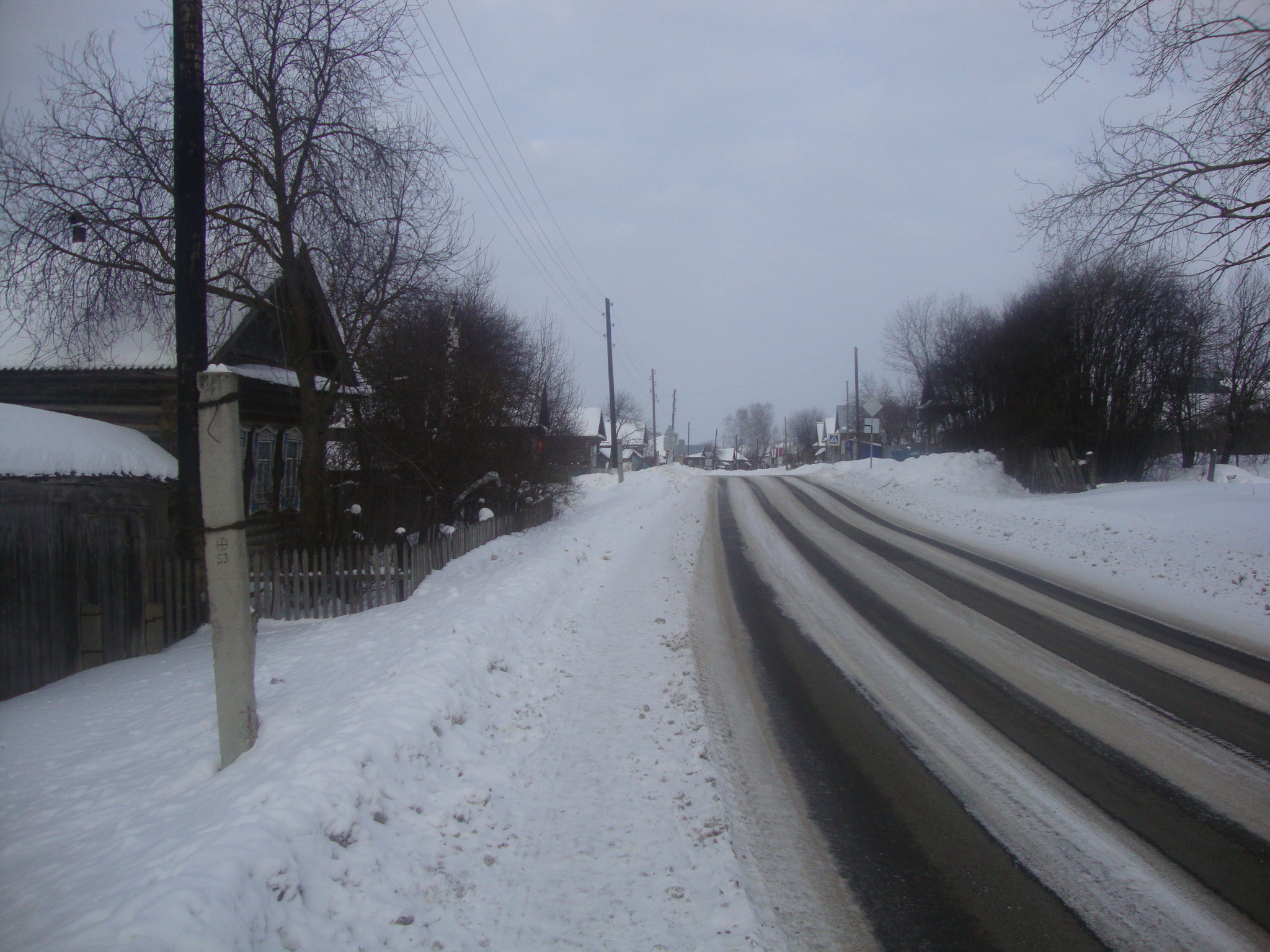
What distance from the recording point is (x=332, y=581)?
9.80 meters

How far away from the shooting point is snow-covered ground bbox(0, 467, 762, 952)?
3.05 m

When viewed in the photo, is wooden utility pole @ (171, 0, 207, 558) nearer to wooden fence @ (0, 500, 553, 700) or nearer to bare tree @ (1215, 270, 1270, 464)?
wooden fence @ (0, 500, 553, 700)

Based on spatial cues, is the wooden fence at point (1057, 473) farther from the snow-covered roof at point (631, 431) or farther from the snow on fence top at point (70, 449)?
the snow-covered roof at point (631, 431)

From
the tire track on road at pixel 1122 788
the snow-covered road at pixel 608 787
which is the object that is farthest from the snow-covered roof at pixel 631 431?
the tire track on road at pixel 1122 788

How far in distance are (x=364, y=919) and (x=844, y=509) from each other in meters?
18.8

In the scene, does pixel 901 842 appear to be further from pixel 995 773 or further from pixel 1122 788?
pixel 1122 788

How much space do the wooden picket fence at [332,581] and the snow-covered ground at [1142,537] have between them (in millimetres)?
10166

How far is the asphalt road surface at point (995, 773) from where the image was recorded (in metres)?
3.25

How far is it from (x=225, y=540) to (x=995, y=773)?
5.31 meters

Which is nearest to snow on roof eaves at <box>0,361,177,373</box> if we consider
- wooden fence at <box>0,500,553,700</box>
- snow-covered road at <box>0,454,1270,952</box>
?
wooden fence at <box>0,500,553,700</box>

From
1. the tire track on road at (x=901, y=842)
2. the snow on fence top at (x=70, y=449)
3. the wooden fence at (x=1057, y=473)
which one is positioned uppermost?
the snow on fence top at (x=70, y=449)

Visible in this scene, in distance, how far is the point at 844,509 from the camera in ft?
66.7

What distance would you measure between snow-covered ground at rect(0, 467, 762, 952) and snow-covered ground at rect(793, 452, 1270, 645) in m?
7.19

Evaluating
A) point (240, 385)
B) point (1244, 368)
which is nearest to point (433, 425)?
point (240, 385)
